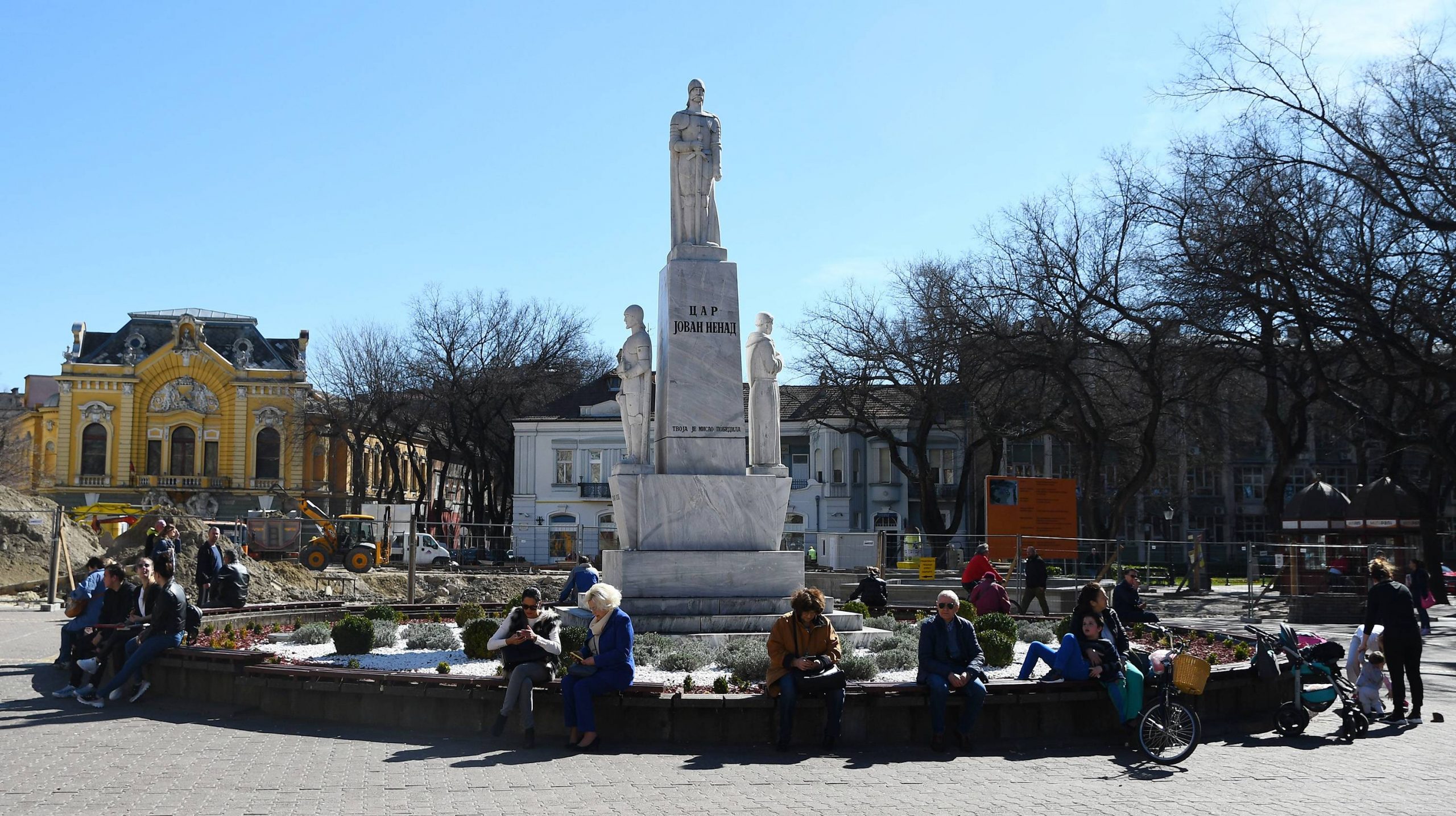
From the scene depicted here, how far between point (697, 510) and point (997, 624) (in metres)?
3.29

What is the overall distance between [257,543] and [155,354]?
36.5 metres

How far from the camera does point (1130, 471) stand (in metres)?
49.1

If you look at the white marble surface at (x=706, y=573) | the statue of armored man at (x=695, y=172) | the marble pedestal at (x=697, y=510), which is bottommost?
the white marble surface at (x=706, y=573)

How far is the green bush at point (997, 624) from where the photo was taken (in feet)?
41.8

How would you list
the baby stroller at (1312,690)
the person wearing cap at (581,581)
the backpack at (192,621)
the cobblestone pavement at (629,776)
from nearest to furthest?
the cobblestone pavement at (629,776) < the baby stroller at (1312,690) < the backpack at (192,621) < the person wearing cap at (581,581)

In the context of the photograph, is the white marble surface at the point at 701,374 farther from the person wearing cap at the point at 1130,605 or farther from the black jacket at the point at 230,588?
the black jacket at the point at 230,588

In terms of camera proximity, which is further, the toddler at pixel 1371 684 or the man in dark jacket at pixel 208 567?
the man in dark jacket at pixel 208 567

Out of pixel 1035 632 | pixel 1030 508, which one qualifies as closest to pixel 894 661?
pixel 1035 632

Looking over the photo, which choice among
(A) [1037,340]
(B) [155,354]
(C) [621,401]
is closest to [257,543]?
(A) [1037,340]

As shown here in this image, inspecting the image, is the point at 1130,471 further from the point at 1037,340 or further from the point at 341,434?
the point at 341,434

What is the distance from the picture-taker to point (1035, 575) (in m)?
21.2

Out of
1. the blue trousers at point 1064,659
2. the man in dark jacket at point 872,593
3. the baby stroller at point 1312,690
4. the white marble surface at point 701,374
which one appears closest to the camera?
the blue trousers at point 1064,659

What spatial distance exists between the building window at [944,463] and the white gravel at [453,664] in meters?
47.7

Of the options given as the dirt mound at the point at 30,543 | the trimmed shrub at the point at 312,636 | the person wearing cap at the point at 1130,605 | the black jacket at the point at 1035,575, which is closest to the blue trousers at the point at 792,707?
the person wearing cap at the point at 1130,605
